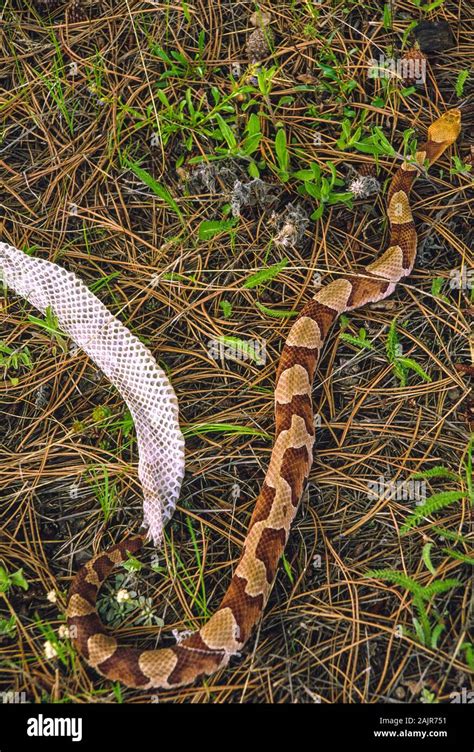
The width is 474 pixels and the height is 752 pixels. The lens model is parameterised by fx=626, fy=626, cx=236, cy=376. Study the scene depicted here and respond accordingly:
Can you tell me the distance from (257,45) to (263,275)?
1734 mm

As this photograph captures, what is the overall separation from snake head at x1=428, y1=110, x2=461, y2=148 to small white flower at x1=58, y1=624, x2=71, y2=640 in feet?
12.5

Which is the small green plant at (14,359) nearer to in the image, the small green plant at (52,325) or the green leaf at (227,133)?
the small green plant at (52,325)

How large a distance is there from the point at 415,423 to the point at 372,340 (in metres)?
0.60

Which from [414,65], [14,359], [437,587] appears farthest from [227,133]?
[437,587]

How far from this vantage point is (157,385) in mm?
3863

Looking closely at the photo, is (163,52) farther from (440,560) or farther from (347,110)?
(440,560)

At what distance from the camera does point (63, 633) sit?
3396 millimetres

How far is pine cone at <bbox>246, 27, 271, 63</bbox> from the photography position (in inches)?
174

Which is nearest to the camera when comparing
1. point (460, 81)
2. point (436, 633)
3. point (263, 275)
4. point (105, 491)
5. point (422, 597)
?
point (436, 633)

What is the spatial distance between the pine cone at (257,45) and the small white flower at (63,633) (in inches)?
154

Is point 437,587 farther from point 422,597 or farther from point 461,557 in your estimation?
point 461,557

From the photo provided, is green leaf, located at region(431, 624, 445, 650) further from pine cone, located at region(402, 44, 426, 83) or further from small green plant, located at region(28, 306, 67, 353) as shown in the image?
pine cone, located at region(402, 44, 426, 83)

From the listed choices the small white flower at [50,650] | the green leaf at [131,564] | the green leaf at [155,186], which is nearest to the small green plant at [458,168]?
the green leaf at [155,186]

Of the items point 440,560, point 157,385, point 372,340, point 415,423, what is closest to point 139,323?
point 157,385
